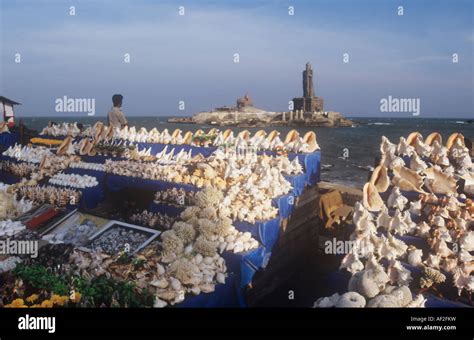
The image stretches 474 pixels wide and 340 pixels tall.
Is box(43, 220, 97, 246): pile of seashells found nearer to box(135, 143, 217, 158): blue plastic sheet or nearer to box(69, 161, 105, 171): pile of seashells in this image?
box(69, 161, 105, 171): pile of seashells

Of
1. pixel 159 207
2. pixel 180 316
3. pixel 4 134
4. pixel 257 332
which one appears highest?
pixel 4 134

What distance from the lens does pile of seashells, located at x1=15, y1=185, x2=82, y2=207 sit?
625cm

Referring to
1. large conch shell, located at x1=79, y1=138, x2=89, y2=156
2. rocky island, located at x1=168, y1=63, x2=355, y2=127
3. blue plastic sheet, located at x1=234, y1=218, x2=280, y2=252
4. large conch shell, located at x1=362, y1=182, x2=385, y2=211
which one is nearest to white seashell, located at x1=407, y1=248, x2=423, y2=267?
large conch shell, located at x1=362, y1=182, x2=385, y2=211

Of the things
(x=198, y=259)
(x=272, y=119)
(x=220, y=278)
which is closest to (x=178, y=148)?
(x=198, y=259)

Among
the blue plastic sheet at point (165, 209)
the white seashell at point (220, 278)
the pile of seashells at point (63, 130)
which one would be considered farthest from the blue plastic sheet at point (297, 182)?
the pile of seashells at point (63, 130)

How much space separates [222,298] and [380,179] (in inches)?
106

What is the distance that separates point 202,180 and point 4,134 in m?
6.90

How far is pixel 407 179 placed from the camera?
17.7 ft

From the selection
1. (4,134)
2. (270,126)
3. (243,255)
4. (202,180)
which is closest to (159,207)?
(202,180)

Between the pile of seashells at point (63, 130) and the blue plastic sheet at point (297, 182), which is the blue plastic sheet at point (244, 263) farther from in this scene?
the pile of seashells at point (63, 130)

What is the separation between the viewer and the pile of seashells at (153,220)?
211 inches

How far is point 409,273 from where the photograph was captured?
13.5ft

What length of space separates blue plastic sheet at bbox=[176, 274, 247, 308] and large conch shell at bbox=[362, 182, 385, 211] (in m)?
1.90

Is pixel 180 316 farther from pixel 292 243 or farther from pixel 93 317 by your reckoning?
pixel 292 243
